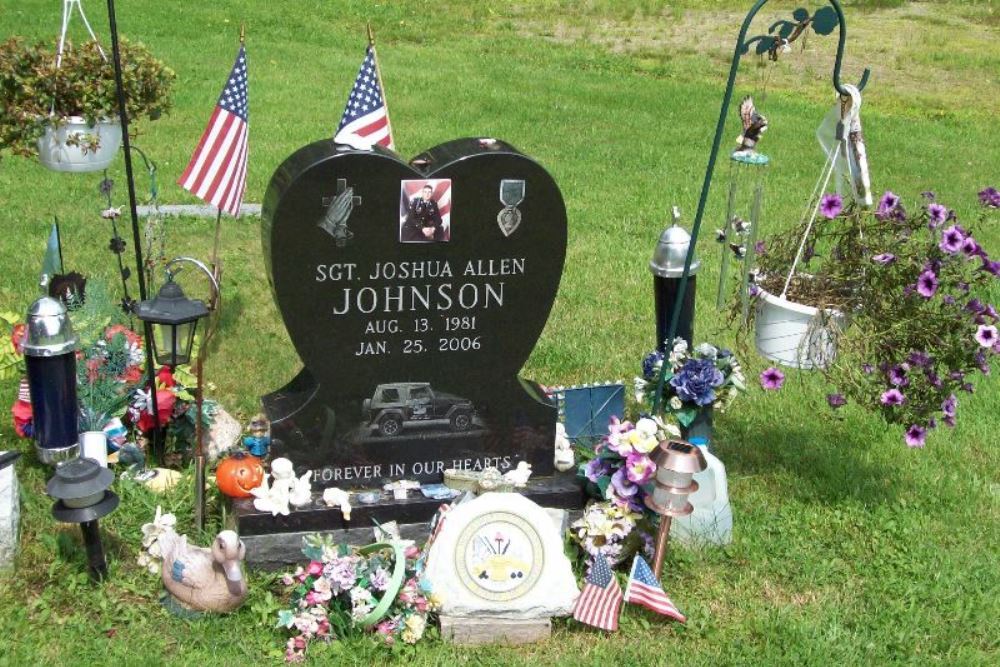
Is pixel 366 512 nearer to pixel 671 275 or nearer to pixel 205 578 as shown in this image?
pixel 205 578

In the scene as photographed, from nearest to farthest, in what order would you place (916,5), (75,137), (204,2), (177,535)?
(177,535) → (75,137) → (204,2) → (916,5)

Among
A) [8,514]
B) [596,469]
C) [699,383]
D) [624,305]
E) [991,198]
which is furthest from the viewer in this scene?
[624,305]

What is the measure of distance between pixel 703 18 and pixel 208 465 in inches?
770

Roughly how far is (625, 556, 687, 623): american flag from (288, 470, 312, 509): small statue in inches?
53.0

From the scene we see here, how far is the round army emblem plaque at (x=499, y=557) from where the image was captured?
167 inches

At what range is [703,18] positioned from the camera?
2267 centimetres

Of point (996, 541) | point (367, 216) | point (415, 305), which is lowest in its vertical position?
point (996, 541)

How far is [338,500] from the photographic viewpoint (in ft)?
15.1

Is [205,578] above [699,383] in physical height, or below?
below

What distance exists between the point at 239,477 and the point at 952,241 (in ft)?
9.98

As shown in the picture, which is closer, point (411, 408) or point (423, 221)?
point (423, 221)

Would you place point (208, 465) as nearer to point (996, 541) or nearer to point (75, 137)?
point (75, 137)

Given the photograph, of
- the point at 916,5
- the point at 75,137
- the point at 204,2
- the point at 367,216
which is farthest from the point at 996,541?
the point at 916,5

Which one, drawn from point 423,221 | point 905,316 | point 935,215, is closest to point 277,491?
point 423,221
